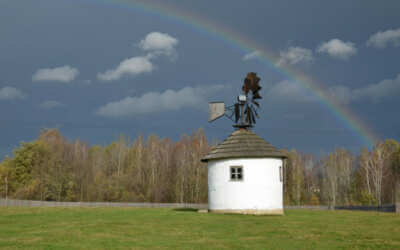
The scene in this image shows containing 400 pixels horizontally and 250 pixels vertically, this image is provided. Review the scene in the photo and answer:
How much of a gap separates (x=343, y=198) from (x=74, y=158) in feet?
162

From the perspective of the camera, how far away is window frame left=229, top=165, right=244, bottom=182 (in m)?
28.3

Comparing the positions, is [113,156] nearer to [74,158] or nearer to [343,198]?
[74,158]

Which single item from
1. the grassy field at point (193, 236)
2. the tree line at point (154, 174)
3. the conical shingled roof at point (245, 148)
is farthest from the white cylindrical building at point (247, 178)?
the tree line at point (154, 174)

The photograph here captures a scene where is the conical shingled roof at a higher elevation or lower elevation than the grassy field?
higher

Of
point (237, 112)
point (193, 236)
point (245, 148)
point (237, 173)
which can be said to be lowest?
point (193, 236)

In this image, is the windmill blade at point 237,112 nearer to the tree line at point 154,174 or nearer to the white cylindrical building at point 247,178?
the white cylindrical building at point 247,178

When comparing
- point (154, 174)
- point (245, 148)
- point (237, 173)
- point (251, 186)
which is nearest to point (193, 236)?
point (251, 186)

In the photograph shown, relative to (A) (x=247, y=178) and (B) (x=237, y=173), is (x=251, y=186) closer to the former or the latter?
(A) (x=247, y=178)

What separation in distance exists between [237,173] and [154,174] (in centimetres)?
4786

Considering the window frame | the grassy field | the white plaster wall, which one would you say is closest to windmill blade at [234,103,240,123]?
the white plaster wall

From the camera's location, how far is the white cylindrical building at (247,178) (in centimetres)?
2800

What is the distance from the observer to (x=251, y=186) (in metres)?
28.0

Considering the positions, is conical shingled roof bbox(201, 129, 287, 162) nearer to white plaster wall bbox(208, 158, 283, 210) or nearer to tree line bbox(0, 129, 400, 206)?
white plaster wall bbox(208, 158, 283, 210)

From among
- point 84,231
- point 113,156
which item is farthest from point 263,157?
point 113,156
